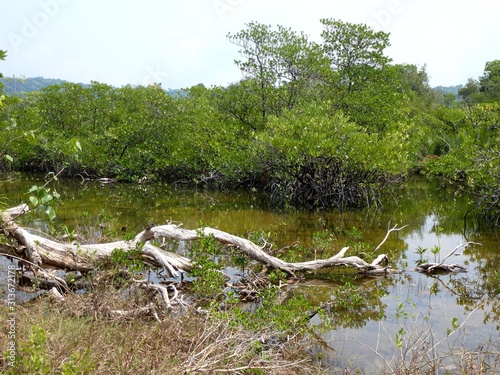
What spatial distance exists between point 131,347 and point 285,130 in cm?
1206

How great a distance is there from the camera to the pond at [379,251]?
5.20m

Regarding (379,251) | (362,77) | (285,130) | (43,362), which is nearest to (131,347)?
(43,362)

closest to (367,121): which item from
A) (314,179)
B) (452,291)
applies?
(314,179)

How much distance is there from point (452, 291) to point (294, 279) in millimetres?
2554

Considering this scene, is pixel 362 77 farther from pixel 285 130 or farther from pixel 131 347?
pixel 131 347

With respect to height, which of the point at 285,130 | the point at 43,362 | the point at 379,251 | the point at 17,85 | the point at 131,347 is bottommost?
the point at 379,251

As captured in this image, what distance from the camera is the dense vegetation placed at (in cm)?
1480

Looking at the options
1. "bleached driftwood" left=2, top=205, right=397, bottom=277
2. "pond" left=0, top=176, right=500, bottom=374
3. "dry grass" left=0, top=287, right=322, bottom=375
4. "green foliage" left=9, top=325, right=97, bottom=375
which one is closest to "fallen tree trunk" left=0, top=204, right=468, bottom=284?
"bleached driftwood" left=2, top=205, right=397, bottom=277

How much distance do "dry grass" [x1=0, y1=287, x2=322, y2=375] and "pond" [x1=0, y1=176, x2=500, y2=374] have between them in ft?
3.62

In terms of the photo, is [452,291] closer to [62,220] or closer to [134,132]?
[62,220]

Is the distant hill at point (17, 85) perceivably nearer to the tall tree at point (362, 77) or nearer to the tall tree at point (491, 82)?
the tall tree at point (362, 77)

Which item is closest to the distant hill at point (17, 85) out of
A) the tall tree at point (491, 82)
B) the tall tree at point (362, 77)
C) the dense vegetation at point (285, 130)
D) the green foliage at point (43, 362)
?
the dense vegetation at point (285, 130)

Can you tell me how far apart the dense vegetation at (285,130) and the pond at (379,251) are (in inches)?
51.8

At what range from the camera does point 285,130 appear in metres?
15.2
